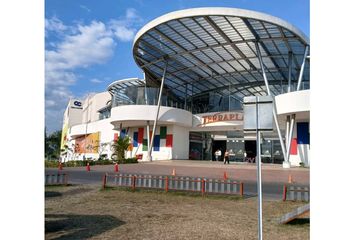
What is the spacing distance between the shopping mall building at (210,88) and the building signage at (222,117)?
4.5 inches

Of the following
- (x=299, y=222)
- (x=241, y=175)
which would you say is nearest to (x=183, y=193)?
(x=299, y=222)

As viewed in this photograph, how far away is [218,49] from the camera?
1202 inches

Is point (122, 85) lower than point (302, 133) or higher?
higher

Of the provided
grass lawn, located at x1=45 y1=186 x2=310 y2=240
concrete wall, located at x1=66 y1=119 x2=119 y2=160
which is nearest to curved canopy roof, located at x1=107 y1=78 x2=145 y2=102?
concrete wall, located at x1=66 y1=119 x2=119 y2=160

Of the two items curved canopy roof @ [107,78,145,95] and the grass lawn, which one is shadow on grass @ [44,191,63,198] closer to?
the grass lawn

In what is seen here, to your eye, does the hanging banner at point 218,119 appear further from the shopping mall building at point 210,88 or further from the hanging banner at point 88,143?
the hanging banner at point 88,143

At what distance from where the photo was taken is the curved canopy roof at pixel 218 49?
79.6ft

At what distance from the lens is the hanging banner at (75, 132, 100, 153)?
49.9 metres

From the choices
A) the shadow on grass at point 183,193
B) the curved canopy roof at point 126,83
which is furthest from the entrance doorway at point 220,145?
the shadow on grass at point 183,193

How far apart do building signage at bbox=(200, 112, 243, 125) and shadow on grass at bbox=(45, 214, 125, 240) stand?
95.3 ft

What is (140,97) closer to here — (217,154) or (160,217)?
(217,154)

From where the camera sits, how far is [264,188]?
13.6 m

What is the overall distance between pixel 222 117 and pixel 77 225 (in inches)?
1197
